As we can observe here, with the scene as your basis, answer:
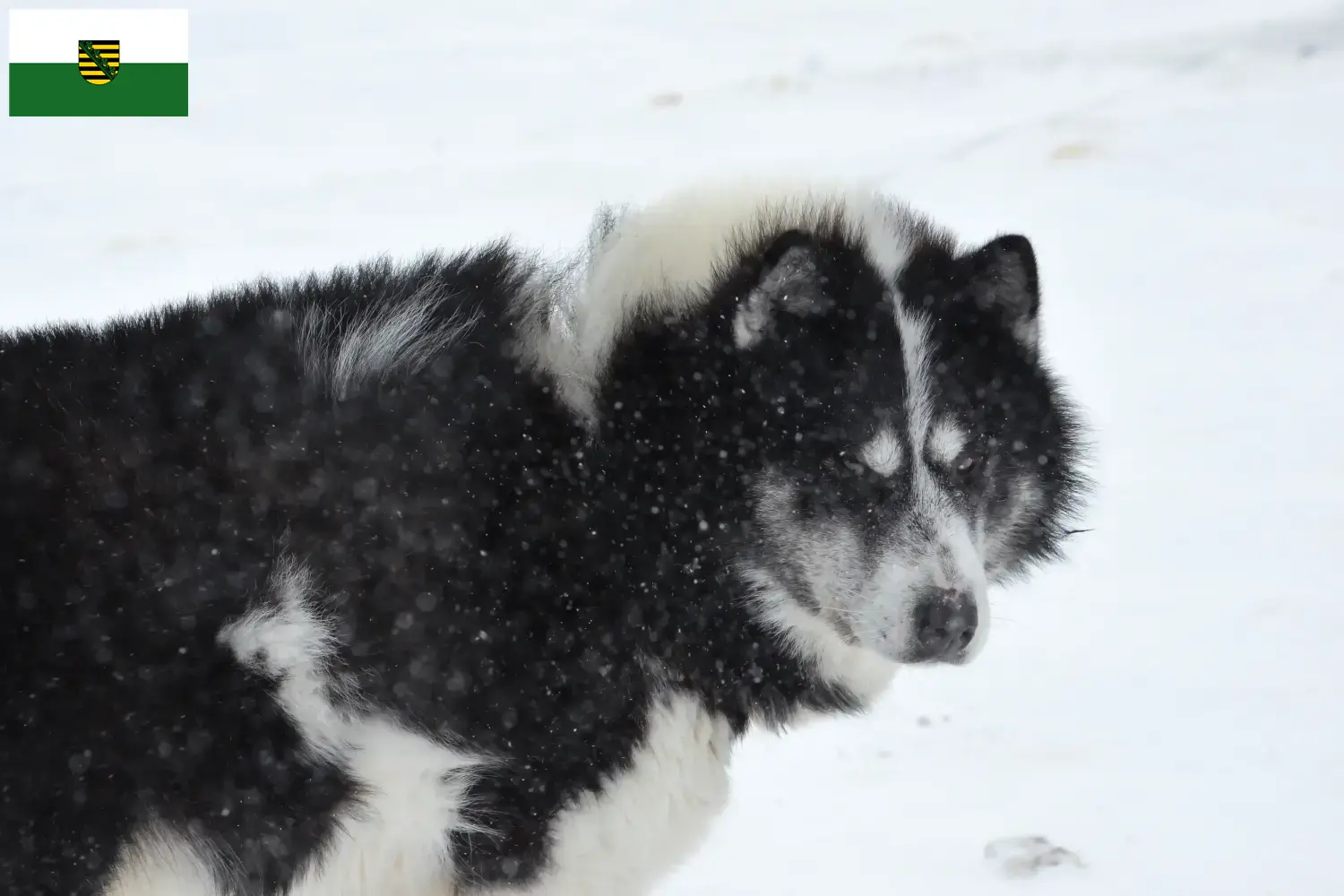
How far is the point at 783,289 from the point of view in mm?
2902

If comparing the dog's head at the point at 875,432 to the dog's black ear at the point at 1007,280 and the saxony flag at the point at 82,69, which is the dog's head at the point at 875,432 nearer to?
the dog's black ear at the point at 1007,280

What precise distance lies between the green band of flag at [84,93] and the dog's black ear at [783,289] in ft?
21.7

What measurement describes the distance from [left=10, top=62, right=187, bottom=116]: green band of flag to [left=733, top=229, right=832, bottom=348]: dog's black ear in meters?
6.61

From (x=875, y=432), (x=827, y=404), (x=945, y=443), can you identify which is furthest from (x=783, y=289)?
(x=945, y=443)

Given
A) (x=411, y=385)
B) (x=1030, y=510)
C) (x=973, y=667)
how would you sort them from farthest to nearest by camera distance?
(x=973, y=667) → (x=1030, y=510) → (x=411, y=385)

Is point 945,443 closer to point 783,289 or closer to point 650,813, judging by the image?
point 783,289

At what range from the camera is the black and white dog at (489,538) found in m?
2.51

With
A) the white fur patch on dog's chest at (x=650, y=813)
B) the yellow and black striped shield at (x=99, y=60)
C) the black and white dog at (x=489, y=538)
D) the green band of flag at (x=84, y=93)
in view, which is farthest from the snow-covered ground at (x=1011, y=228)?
the black and white dog at (x=489, y=538)

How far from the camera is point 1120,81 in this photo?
28.2ft

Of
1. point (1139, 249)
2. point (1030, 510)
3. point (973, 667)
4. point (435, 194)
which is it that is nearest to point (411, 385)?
point (1030, 510)

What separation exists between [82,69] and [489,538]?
23.5 feet

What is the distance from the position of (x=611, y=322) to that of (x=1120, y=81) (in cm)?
667

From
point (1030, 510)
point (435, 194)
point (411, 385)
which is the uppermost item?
point (411, 385)

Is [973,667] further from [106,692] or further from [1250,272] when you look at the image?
[1250,272]
